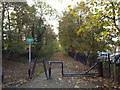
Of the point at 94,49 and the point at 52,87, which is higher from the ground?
the point at 94,49

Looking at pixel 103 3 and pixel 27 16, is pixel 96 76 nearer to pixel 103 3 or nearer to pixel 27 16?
pixel 103 3

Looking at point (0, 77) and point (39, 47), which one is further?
point (39, 47)

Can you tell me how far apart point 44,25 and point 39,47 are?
4.10 meters

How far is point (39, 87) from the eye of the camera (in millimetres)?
4312

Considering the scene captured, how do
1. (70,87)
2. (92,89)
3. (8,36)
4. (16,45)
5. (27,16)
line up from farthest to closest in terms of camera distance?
(27,16) → (16,45) → (8,36) → (70,87) → (92,89)

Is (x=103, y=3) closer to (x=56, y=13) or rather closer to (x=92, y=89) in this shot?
(x=92, y=89)

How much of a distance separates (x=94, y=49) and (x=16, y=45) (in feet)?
25.1

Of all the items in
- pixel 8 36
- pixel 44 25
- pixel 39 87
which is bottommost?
pixel 39 87

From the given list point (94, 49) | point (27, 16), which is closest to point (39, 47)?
point (27, 16)

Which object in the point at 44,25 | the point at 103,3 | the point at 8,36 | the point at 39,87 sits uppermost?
the point at 44,25

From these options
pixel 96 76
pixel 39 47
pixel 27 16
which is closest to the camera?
pixel 96 76

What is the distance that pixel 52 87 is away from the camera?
429cm

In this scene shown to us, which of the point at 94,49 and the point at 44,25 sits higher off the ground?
the point at 44,25

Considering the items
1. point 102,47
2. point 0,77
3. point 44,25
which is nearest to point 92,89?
Result: point 102,47
